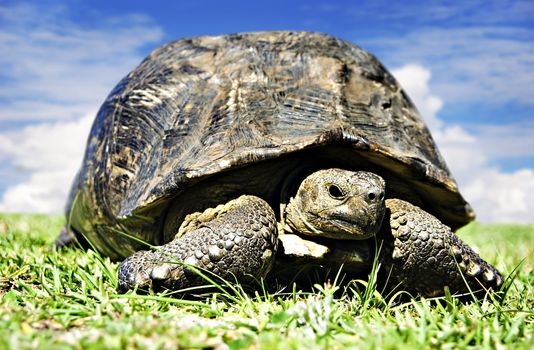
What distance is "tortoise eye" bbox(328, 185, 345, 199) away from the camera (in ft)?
12.0

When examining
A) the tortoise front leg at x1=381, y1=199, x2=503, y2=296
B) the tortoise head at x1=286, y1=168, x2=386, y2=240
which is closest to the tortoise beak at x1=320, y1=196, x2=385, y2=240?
the tortoise head at x1=286, y1=168, x2=386, y2=240

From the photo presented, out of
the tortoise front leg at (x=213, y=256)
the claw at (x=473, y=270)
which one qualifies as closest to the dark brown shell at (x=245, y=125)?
the tortoise front leg at (x=213, y=256)

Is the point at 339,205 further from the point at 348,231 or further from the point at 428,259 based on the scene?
the point at 428,259

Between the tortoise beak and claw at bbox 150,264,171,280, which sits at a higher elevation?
the tortoise beak

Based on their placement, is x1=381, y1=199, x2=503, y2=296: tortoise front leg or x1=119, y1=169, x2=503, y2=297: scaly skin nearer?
x1=119, y1=169, x2=503, y2=297: scaly skin

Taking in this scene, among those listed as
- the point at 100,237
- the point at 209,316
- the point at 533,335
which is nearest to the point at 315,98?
the point at 209,316

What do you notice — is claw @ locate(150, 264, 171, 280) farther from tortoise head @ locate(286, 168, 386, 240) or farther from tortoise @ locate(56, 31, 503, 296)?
tortoise head @ locate(286, 168, 386, 240)

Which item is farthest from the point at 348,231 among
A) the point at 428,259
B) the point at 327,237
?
the point at 428,259

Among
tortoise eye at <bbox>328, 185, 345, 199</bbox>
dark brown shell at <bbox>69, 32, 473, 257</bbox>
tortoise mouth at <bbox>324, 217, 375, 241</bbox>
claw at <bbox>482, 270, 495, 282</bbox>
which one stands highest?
dark brown shell at <bbox>69, 32, 473, 257</bbox>

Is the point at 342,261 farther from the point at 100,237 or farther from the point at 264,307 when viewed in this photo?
the point at 100,237

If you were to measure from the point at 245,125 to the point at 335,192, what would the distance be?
83cm

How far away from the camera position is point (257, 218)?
367 centimetres

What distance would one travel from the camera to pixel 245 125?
4.05 metres

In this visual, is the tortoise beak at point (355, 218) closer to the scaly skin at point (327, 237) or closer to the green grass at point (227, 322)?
the scaly skin at point (327, 237)
